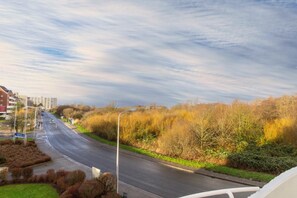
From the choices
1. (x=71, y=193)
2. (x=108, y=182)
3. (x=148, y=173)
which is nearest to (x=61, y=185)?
(x=71, y=193)

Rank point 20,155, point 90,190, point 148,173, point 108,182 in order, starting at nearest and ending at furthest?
point 90,190
point 108,182
point 148,173
point 20,155

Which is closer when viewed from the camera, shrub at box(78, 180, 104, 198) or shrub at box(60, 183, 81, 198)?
shrub at box(78, 180, 104, 198)

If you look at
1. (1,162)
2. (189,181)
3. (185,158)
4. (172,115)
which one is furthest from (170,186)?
(172,115)

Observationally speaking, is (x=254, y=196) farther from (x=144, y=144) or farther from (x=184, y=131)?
(x=144, y=144)

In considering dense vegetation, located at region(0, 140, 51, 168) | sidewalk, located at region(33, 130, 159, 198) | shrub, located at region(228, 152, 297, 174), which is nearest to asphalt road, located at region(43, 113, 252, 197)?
sidewalk, located at region(33, 130, 159, 198)

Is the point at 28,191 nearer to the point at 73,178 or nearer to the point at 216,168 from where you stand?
the point at 73,178

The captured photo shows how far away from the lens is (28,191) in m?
23.7

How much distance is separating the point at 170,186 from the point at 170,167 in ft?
27.7

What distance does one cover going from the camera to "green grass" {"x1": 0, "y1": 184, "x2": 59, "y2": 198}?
2266cm

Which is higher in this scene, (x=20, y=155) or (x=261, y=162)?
(x=261, y=162)

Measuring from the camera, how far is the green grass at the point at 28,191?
2266 centimetres

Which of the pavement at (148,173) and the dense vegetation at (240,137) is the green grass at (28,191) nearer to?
the pavement at (148,173)

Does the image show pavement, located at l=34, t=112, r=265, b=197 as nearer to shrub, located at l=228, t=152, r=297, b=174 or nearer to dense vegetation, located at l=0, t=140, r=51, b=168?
dense vegetation, located at l=0, t=140, r=51, b=168

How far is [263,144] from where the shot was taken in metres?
38.8
